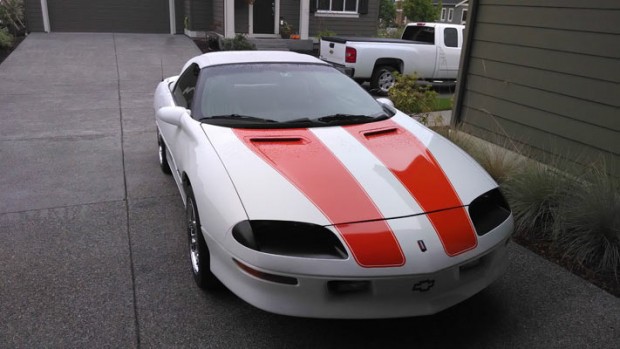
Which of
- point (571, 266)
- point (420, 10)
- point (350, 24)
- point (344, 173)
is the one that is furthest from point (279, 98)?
point (420, 10)

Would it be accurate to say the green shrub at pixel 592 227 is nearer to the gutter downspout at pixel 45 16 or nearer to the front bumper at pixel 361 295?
the front bumper at pixel 361 295

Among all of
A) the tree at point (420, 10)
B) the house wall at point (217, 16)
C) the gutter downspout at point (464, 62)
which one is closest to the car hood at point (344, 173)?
the gutter downspout at point (464, 62)

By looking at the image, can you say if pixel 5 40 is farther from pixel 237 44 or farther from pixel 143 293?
pixel 143 293

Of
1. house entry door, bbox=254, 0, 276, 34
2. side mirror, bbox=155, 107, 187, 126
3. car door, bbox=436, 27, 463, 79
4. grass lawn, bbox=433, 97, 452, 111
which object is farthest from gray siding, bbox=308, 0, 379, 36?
side mirror, bbox=155, 107, 187, 126

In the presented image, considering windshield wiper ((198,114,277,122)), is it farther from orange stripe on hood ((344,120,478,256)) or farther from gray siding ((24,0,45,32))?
gray siding ((24,0,45,32))

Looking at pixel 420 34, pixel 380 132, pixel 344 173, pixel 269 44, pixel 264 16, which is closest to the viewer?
pixel 344 173

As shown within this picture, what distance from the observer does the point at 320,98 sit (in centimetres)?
391

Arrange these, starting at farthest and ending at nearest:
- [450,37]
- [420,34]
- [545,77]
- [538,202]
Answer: [420,34]
[450,37]
[545,77]
[538,202]

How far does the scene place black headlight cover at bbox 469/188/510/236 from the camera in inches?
106

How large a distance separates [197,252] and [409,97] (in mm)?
4354

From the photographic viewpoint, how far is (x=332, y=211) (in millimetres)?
2494

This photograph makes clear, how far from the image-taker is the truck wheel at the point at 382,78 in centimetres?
1087

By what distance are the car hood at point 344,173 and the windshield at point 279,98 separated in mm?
172

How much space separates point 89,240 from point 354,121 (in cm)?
228
